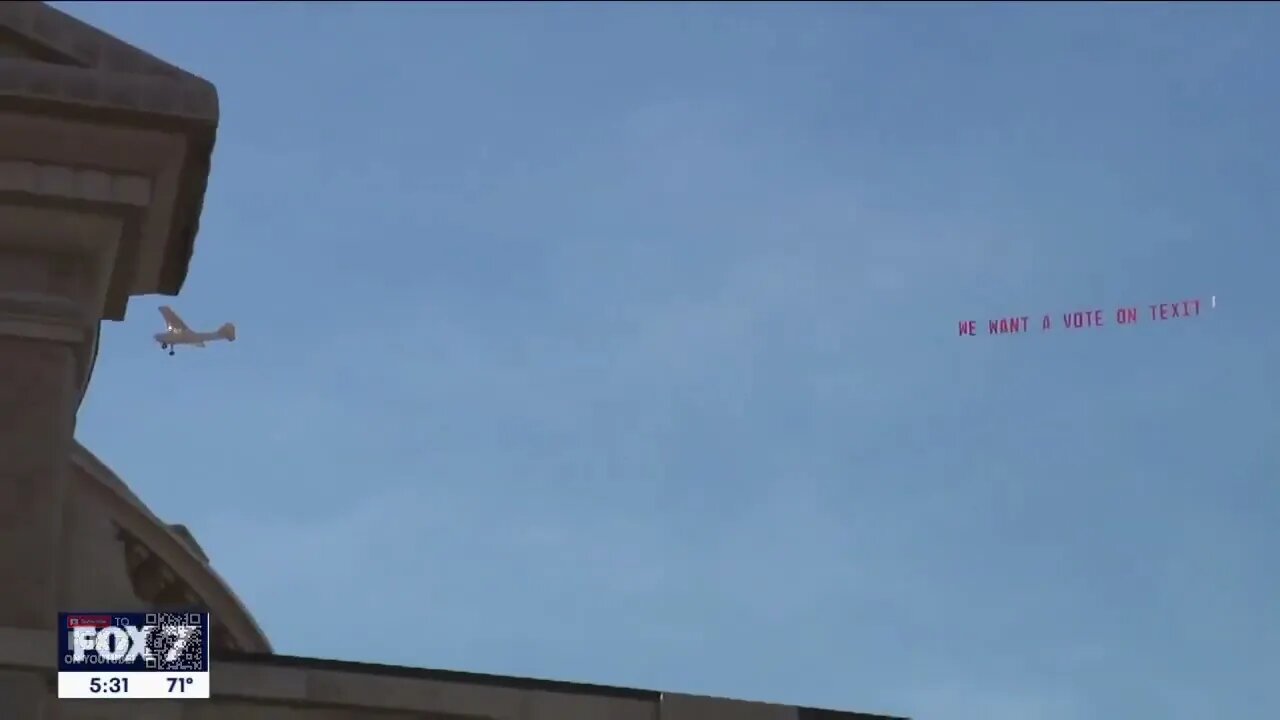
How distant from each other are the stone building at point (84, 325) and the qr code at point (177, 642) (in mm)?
318

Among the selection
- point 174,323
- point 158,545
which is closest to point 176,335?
point 174,323

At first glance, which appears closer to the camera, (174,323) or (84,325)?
(84,325)

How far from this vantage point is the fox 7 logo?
21.6 metres

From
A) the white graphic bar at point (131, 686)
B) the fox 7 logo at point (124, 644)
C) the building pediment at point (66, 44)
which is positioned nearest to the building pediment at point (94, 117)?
the building pediment at point (66, 44)

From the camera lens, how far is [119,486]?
3444cm

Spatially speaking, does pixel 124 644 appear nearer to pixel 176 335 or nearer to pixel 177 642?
pixel 177 642

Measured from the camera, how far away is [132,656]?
861 inches

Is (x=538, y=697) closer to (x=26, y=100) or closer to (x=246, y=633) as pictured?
(x=26, y=100)

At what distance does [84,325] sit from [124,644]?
462 centimetres

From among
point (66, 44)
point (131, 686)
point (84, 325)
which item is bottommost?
point (131, 686)

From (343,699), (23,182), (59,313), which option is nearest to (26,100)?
(23,182)

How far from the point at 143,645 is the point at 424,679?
3.53m

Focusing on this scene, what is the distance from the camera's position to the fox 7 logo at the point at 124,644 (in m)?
21.6

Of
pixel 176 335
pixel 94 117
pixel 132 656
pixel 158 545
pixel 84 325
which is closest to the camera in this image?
pixel 132 656
